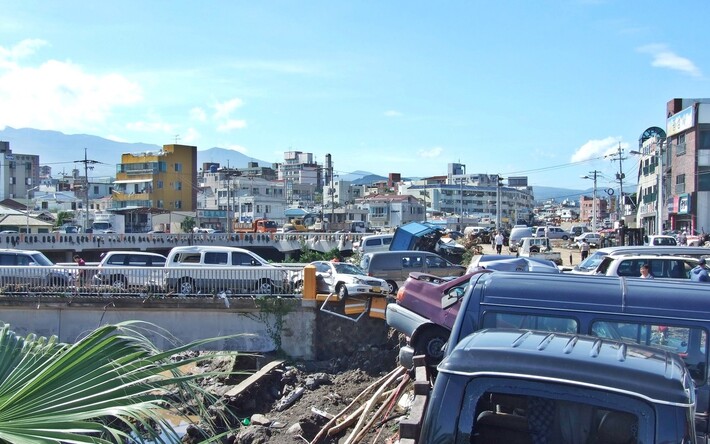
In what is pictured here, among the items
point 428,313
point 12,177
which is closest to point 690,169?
point 428,313

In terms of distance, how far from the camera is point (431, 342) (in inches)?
508

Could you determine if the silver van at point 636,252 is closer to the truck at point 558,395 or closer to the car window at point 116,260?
the car window at point 116,260

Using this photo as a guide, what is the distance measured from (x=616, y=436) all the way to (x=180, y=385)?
243cm

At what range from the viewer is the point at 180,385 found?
4.30 m

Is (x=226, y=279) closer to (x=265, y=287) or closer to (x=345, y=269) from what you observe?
(x=265, y=287)

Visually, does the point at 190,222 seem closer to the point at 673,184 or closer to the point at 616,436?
the point at 673,184

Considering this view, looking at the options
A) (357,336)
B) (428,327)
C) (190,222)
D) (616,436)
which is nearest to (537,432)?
(616,436)

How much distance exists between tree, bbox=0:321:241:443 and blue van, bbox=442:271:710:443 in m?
3.64

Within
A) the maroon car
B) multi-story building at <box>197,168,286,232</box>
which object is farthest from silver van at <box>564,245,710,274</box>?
multi-story building at <box>197,168,286,232</box>

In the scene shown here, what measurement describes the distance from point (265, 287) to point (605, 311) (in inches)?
647

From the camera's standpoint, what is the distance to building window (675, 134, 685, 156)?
54.2 metres

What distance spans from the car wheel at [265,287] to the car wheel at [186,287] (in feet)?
6.68

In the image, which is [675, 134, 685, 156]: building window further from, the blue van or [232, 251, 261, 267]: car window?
the blue van

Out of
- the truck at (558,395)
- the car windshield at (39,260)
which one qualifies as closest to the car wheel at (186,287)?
the car windshield at (39,260)
